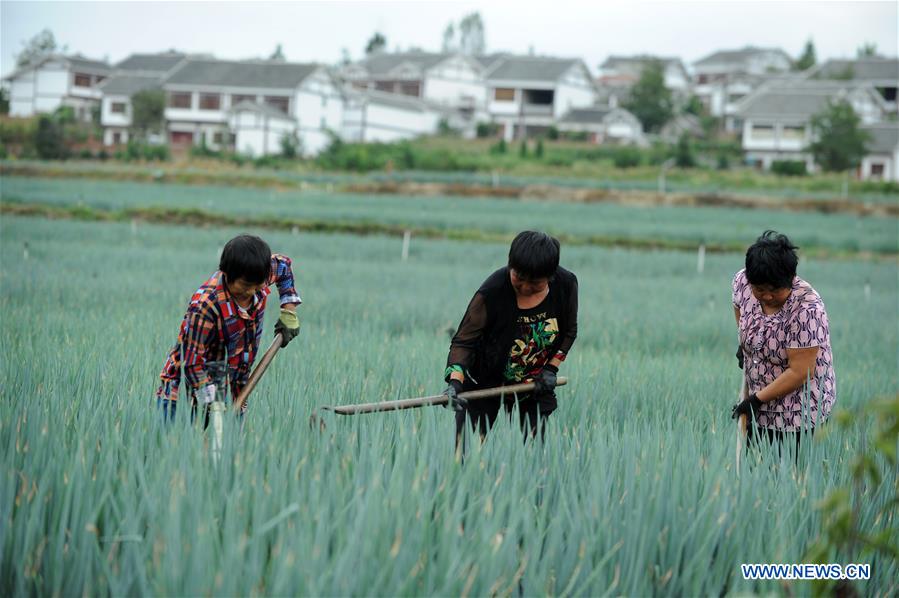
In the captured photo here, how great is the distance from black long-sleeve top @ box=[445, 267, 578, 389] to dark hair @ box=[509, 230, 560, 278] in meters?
0.21

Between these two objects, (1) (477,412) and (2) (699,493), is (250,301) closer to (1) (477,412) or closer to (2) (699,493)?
(1) (477,412)

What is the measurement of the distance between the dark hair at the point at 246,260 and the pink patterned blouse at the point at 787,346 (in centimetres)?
188

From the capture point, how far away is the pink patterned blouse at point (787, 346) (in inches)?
151

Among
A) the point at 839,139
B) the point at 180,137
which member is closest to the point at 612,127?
the point at 839,139

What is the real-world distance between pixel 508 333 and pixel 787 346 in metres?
1.08

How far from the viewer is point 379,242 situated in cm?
1956

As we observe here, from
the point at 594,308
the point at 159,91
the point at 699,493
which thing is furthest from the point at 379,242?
the point at 159,91

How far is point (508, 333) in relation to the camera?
3.79m

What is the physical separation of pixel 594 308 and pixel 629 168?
29.7m

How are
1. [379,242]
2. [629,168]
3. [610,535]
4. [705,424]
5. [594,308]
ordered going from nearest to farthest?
[610,535], [705,424], [594,308], [379,242], [629,168]

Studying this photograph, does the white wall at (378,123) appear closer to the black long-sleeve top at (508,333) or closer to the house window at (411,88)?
the house window at (411,88)

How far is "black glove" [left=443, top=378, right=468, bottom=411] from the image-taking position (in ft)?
10.9

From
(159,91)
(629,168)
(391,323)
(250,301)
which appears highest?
(159,91)

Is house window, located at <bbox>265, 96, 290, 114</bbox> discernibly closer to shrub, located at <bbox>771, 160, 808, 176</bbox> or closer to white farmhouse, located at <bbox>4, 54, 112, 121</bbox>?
white farmhouse, located at <bbox>4, 54, 112, 121</bbox>
